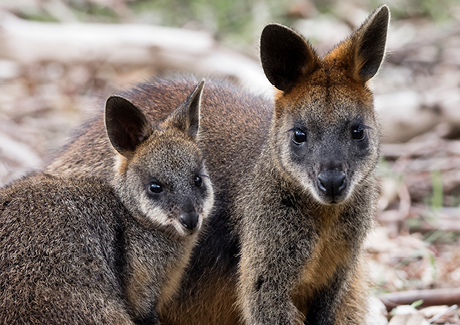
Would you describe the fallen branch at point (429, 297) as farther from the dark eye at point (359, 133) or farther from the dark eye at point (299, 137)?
the dark eye at point (299, 137)

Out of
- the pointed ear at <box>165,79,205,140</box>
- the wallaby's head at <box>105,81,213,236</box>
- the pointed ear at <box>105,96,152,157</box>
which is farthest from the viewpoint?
the pointed ear at <box>165,79,205,140</box>

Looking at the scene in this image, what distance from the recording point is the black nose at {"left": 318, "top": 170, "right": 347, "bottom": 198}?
3961mm

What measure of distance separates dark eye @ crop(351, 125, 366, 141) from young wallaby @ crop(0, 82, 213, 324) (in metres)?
1.12

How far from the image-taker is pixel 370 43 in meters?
4.38

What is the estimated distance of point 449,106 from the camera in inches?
333

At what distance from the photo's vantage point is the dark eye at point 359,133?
4.21 metres

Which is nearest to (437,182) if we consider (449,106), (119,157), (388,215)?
(388,215)

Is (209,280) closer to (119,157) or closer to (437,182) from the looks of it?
(119,157)

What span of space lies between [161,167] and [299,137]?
39.5 inches

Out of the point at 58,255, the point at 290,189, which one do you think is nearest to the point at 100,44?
the point at 290,189

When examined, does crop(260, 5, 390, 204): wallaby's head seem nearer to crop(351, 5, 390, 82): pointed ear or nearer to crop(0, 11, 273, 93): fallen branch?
crop(351, 5, 390, 82): pointed ear

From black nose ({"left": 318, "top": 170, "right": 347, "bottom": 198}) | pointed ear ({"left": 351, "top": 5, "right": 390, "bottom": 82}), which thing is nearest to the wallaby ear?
pointed ear ({"left": 351, "top": 5, "right": 390, "bottom": 82})

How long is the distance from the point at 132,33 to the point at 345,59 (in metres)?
5.85

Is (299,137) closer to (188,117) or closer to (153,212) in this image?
(188,117)
